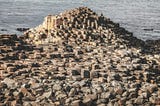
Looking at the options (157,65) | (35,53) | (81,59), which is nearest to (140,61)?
(157,65)

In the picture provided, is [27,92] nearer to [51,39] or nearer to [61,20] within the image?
[51,39]

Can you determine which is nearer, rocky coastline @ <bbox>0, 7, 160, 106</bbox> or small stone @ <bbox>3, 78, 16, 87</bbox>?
rocky coastline @ <bbox>0, 7, 160, 106</bbox>

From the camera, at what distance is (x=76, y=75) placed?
21500mm

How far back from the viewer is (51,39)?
3259 centimetres

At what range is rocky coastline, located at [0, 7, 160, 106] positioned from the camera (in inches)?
734

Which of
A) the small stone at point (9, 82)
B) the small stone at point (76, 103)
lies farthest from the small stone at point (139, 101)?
the small stone at point (9, 82)

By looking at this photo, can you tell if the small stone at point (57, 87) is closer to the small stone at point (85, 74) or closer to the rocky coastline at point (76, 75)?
the rocky coastline at point (76, 75)

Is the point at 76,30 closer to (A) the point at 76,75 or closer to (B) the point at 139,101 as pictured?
(A) the point at 76,75

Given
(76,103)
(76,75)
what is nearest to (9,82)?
(76,103)

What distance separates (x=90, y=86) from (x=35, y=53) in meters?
6.22

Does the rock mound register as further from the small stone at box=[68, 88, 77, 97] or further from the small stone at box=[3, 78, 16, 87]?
the small stone at box=[68, 88, 77, 97]

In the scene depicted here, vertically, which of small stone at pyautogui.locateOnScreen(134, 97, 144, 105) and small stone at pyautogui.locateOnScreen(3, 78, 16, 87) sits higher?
small stone at pyautogui.locateOnScreen(3, 78, 16, 87)

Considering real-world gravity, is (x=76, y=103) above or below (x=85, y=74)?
below

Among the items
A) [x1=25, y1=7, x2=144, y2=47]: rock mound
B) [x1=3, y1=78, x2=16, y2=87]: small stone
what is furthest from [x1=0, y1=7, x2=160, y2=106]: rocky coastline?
[x1=25, y1=7, x2=144, y2=47]: rock mound
